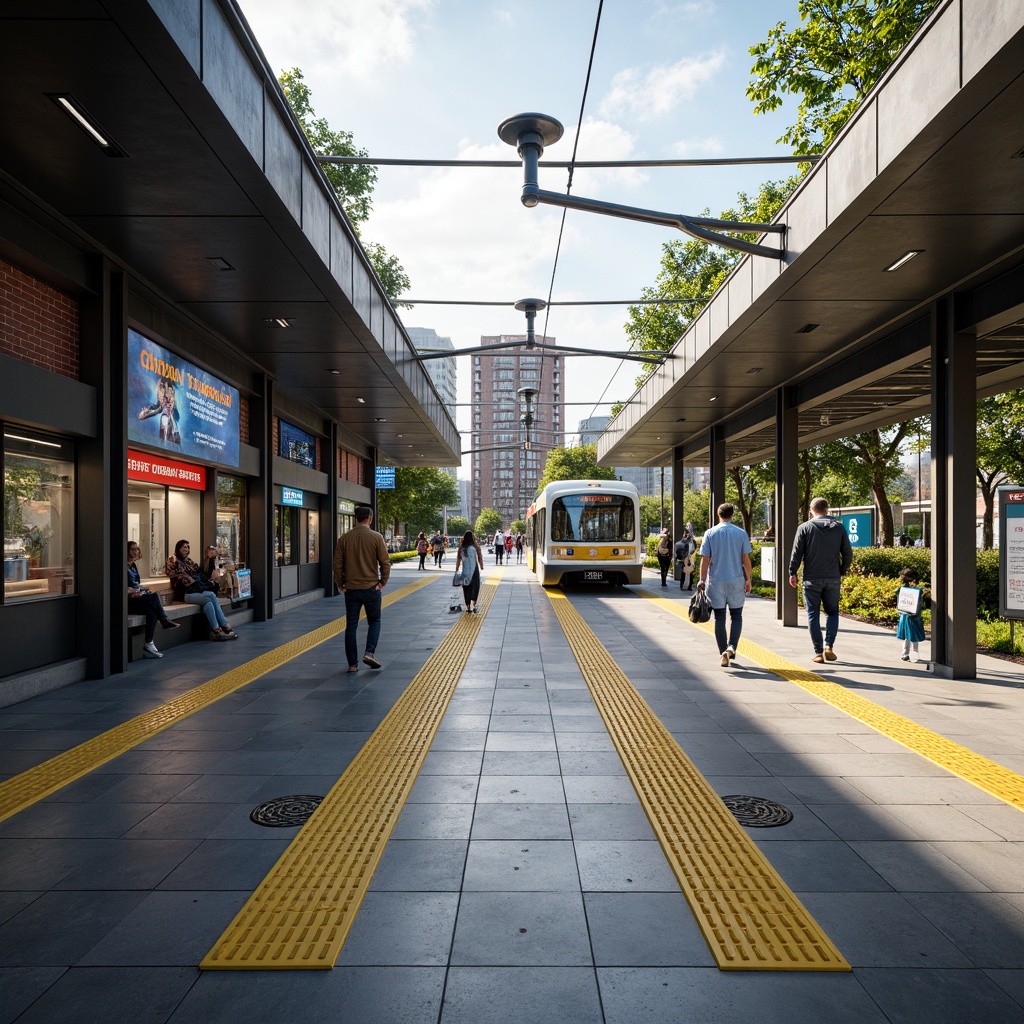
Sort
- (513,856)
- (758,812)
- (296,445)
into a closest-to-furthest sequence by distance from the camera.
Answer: (513,856), (758,812), (296,445)

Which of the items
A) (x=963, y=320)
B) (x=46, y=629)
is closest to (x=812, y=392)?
(x=963, y=320)

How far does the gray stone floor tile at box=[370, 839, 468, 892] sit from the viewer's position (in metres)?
3.67

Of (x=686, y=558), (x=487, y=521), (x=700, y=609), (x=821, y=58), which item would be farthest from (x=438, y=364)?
(x=700, y=609)

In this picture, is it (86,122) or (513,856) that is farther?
(86,122)

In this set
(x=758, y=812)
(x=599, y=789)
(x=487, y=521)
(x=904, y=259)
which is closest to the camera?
(x=758, y=812)

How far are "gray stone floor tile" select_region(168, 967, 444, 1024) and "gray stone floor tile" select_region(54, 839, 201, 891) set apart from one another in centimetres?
98

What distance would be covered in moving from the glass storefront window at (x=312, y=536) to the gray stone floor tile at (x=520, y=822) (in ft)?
53.5

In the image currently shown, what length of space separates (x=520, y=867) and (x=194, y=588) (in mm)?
9308

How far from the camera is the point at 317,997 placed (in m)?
2.80

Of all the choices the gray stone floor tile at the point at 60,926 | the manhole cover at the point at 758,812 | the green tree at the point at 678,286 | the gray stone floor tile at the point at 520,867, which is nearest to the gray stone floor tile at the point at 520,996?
the gray stone floor tile at the point at 520,867

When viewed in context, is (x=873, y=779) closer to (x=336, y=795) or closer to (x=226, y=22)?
(x=336, y=795)

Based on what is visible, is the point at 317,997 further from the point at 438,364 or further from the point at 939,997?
the point at 438,364

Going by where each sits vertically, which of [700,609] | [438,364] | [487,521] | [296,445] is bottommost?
[700,609]

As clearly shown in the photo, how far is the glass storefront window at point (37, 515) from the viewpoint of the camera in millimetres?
7723
